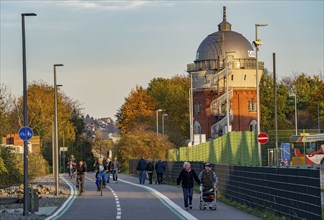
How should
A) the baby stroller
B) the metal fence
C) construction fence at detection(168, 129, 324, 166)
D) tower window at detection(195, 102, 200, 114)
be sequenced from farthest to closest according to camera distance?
tower window at detection(195, 102, 200, 114), construction fence at detection(168, 129, 324, 166), the baby stroller, the metal fence

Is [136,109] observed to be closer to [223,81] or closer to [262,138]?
[223,81]

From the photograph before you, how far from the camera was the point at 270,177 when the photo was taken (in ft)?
91.5

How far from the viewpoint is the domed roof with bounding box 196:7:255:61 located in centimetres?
10962

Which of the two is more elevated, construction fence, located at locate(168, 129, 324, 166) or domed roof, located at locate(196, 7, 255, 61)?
domed roof, located at locate(196, 7, 255, 61)

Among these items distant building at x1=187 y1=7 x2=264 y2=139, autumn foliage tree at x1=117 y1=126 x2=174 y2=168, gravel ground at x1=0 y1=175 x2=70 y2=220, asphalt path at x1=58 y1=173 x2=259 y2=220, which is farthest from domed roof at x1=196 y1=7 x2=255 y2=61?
asphalt path at x1=58 y1=173 x2=259 y2=220

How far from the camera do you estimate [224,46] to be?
110m

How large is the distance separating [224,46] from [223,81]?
15.9ft

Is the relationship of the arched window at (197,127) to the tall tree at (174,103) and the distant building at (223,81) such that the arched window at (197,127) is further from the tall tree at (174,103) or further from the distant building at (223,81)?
the tall tree at (174,103)

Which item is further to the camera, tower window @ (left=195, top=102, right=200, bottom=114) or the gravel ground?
tower window @ (left=195, top=102, right=200, bottom=114)

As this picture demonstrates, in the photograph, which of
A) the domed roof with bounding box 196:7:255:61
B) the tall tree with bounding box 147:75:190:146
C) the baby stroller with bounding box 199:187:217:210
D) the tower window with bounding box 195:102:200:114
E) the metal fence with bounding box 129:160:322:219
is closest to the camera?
the metal fence with bounding box 129:160:322:219

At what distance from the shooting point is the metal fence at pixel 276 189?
21.8 meters

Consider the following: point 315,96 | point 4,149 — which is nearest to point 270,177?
point 4,149

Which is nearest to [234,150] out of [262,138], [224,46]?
[262,138]

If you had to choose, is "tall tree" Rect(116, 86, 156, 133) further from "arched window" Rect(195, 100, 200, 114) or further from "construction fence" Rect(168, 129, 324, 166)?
"construction fence" Rect(168, 129, 324, 166)
